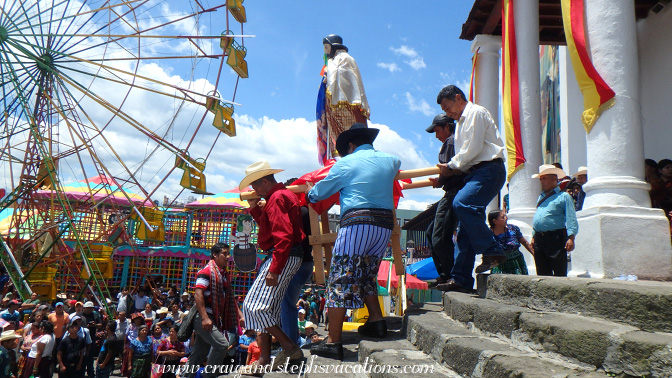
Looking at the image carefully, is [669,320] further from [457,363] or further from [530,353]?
[457,363]

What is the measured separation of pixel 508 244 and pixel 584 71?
1860mm

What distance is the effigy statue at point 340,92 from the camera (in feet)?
16.5

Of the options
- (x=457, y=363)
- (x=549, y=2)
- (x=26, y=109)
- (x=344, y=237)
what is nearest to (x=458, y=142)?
(x=344, y=237)

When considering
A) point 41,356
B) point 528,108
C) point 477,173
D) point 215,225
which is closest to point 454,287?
point 477,173

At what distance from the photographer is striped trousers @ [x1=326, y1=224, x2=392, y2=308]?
10.8 ft

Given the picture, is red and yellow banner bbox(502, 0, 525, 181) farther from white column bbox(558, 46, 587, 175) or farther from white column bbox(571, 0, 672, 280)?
white column bbox(558, 46, 587, 175)

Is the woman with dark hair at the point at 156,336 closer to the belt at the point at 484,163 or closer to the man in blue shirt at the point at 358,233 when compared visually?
the man in blue shirt at the point at 358,233

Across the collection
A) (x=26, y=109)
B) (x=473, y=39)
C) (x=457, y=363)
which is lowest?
(x=457, y=363)

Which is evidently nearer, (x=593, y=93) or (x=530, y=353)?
(x=530, y=353)

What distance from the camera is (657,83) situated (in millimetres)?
7465

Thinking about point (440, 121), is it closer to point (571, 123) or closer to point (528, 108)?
point (528, 108)

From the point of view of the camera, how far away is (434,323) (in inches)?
129

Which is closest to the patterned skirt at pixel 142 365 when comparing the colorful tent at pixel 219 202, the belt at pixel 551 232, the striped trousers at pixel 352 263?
the striped trousers at pixel 352 263

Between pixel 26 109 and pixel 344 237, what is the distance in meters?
12.0
